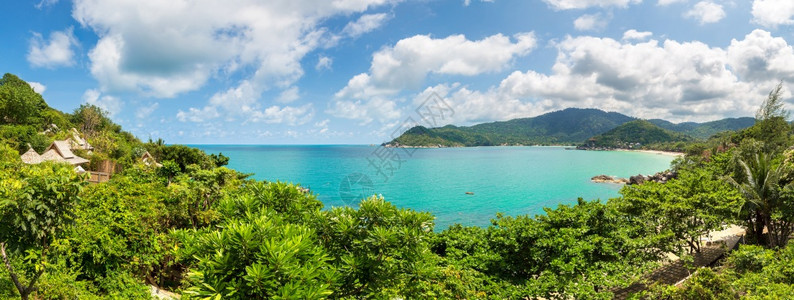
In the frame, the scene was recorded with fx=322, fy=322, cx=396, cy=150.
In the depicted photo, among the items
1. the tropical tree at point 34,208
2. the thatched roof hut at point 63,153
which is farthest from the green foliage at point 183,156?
the tropical tree at point 34,208

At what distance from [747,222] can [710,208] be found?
18.2 feet

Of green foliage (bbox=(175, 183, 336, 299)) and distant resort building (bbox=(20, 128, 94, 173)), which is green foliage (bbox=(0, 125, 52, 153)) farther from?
green foliage (bbox=(175, 183, 336, 299))

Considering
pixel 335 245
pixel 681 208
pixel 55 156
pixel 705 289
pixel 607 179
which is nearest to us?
pixel 335 245

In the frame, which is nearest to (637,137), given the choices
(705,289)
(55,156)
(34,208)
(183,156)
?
(183,156)

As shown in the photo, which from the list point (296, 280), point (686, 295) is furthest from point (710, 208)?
point (296, 280)

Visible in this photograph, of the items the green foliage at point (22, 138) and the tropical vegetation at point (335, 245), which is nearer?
the tropical vegetation at point (335, 245)

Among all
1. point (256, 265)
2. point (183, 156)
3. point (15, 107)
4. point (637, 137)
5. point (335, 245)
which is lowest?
point (335, 245)

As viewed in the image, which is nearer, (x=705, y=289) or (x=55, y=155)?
(x=705, y=289)

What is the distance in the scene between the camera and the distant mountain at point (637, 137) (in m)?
169

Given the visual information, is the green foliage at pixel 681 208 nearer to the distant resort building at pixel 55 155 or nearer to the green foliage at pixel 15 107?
the distant resort building at pixel 55 155

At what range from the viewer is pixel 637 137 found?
180 m

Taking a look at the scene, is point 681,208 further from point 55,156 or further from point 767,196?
point 55,156

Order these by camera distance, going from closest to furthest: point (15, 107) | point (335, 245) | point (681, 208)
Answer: point (335, 245)
point (681, 208)
point (15, 107)

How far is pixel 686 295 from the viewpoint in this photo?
852 centimetres
